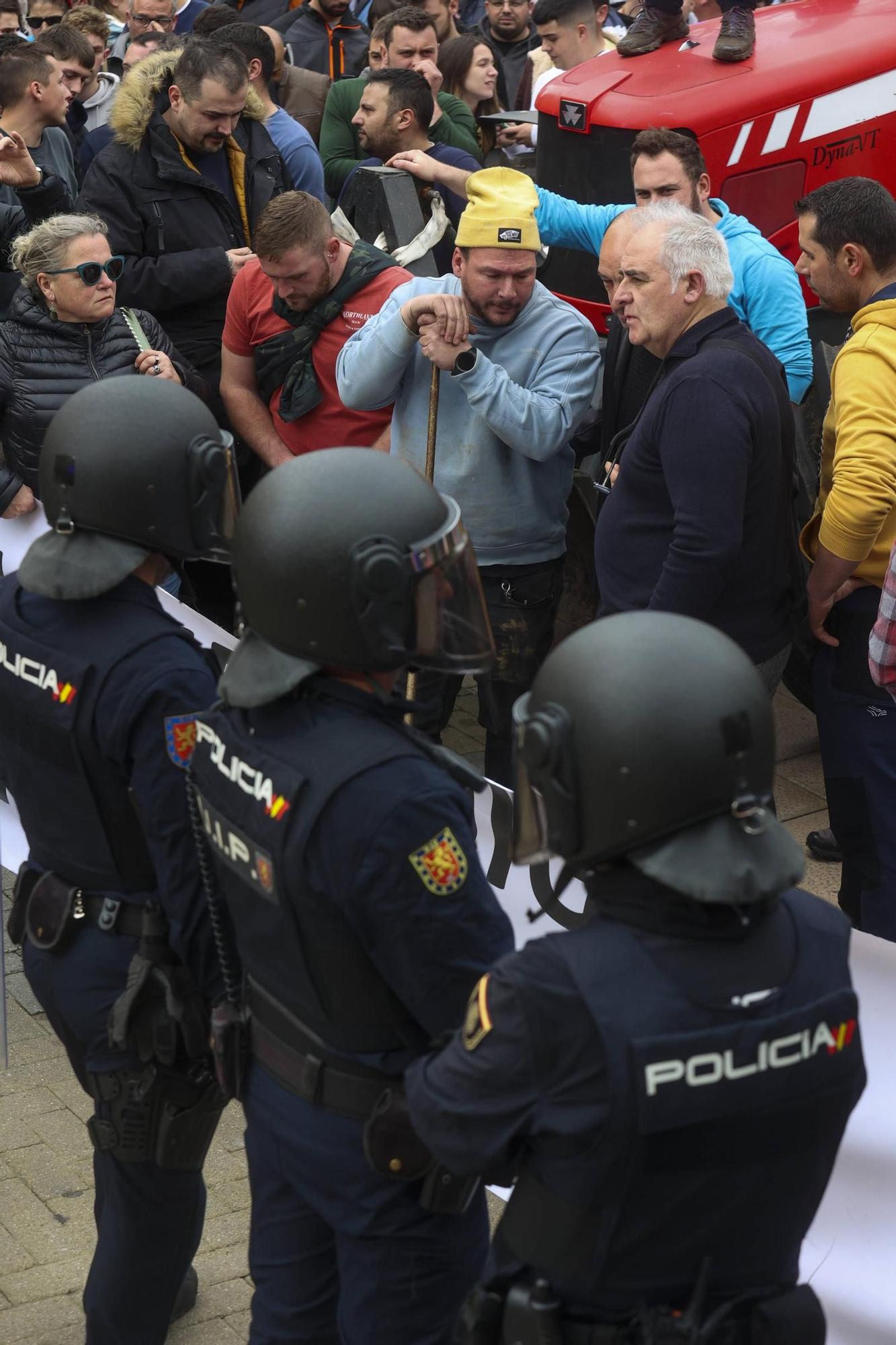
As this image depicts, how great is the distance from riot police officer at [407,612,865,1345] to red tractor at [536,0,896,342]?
550 cm

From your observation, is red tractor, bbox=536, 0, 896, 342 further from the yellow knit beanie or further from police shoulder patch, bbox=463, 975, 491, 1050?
police shoulder patch, bbox=463, 975, 491, 1050

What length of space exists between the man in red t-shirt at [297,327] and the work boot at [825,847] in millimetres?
2105

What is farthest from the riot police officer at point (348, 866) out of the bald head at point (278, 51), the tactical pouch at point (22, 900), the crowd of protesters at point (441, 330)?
the bald head at point (278, 51)

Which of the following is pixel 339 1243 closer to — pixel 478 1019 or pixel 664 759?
pixel 478 1019

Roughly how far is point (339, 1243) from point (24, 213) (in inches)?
184

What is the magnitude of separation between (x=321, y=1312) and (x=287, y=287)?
3.62 meters

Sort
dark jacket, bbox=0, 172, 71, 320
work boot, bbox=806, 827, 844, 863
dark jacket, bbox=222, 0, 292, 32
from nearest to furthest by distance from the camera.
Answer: work boot, bbox=806, 827, 844, 863, dark jacket, bbox=0, 172, 71, 320, dark jacket, bbox=222, 0, 292, 32

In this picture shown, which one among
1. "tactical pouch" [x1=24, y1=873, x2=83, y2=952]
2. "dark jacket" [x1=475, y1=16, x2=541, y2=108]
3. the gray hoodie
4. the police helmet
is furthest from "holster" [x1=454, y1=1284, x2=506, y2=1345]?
"dark jacket" [x1=475, y1=16, x2=541, y2=108]

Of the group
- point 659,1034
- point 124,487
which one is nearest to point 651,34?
point 124,487

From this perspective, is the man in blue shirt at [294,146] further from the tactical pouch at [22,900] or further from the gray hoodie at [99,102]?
the tactical pouch at [22,900]

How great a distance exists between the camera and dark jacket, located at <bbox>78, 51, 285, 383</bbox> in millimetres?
5867

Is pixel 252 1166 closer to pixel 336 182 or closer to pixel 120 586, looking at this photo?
pixel 120 586

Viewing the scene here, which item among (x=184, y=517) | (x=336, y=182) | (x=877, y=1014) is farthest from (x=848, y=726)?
(x=336, y=182)

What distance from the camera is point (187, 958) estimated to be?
108 inches
